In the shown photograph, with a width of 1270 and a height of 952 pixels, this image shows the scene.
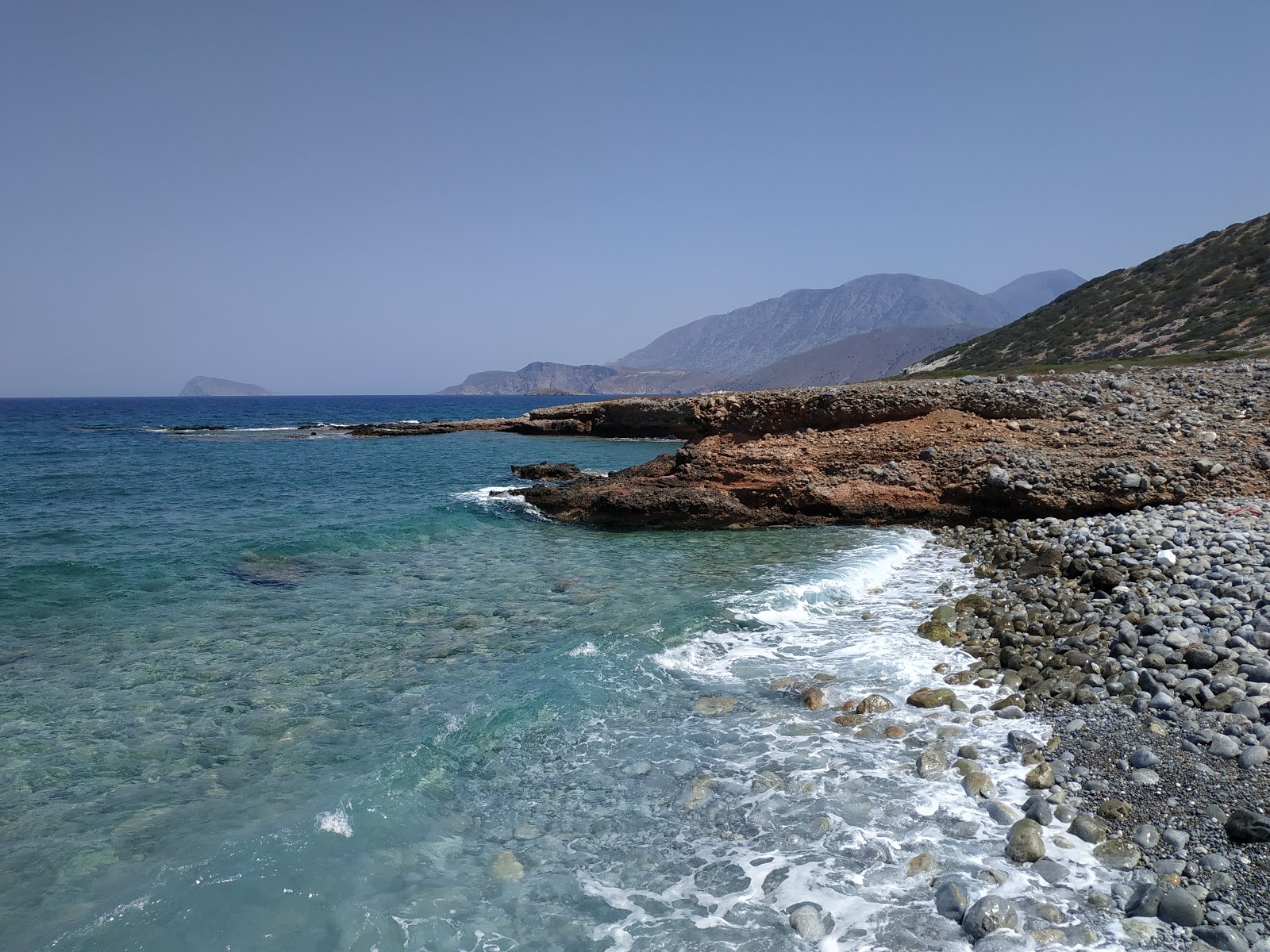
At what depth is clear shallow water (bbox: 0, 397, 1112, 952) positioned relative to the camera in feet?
14.9

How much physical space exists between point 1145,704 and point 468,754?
20.0 feet

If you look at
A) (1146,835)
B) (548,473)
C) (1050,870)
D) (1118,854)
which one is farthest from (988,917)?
(548,473)

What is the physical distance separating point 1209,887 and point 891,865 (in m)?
1.79

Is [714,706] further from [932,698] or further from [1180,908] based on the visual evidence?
[1180,908]

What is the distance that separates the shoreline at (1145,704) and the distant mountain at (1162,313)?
28879 mm

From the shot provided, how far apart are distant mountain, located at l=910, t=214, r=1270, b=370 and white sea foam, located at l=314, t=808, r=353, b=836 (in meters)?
38.6

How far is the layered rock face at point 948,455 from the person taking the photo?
1342 centimetres

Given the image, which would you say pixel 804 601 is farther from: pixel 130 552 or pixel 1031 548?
pixel 130 552

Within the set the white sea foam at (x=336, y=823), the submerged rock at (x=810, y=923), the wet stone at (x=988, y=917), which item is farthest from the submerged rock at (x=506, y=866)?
the wet stone at (x=988, y=917)

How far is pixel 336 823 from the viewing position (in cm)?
539

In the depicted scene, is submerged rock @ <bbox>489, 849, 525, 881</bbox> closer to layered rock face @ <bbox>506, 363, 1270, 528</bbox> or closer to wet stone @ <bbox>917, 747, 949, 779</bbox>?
wet stone @ <bbox>917, 747, 949, 779</bbox>

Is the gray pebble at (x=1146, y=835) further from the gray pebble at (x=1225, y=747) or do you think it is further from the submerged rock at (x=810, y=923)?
the submerged rock at (x=810, y=923)

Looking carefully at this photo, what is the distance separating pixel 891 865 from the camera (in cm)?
477

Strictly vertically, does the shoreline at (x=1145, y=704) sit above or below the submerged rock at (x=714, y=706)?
above
